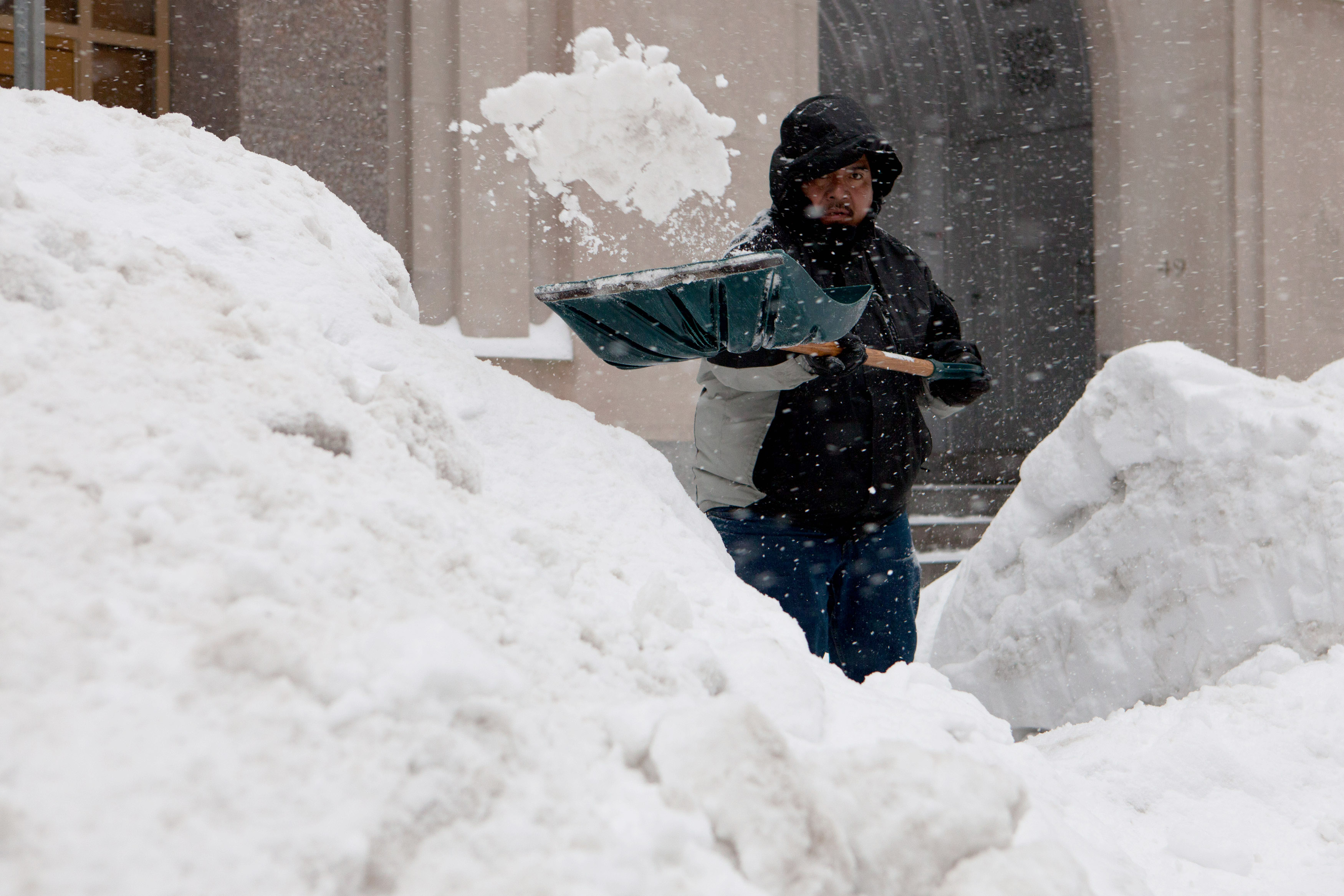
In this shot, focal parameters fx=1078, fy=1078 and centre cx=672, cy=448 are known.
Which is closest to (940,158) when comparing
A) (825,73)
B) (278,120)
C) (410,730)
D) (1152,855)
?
(825,73)

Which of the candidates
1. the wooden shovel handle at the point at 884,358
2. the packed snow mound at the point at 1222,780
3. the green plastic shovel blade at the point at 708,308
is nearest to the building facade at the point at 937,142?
the green plastic shovel blade at the point at 708,308

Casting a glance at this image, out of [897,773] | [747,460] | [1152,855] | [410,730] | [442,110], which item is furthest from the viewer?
[442,110]

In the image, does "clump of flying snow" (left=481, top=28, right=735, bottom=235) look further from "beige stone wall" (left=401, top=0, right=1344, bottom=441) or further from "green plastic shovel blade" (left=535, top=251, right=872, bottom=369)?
"green plastic shovel blade" (left=535, top=251, right=872, bottom=369)

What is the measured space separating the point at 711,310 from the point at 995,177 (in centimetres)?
729

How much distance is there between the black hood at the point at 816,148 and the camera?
259cm

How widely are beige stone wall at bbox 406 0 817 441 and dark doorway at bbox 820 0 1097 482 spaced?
122 inches

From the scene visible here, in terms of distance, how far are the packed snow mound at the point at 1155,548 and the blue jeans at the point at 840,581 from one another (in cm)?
70

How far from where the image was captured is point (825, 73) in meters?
8.61

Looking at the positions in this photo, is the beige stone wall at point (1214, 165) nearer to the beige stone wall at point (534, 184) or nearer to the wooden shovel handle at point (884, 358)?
the beige stone wall at point (534, 184)

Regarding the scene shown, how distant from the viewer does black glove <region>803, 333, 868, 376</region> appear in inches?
92.0

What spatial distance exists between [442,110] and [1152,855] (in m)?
→ 4.11

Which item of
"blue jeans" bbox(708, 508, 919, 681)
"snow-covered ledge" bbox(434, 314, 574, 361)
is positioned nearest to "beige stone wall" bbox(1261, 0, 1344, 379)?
"snow-covered ledge" bbox(434, 314, 574, 361)

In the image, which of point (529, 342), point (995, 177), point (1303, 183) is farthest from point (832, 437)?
point (995, 177)

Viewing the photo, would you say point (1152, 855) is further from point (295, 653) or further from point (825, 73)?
point (825, 73)
